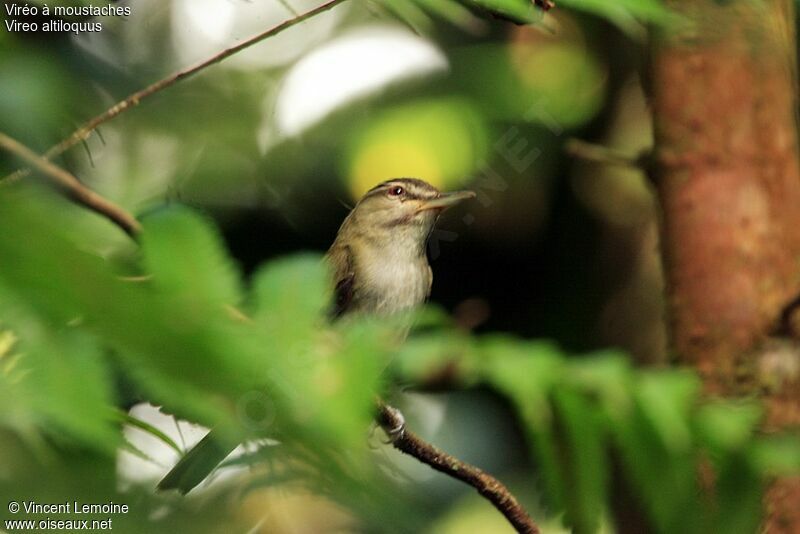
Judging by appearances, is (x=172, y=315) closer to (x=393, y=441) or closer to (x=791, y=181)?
(x=393, y=441)

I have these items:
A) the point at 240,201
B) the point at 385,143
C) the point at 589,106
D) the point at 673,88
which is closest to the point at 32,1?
the point at 240,201

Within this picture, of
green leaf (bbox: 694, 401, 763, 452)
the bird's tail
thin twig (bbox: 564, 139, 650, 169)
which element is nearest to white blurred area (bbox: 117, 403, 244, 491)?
the bird's tail

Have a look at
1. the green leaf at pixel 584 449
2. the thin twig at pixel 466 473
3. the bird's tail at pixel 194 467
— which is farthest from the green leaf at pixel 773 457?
the bird's tail at pixel 194 467

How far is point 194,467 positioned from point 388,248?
1506 mm

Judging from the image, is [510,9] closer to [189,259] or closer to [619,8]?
[619,8]

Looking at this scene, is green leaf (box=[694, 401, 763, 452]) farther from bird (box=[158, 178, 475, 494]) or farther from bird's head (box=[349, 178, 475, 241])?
bird's head (box=[349, 178, 475, 241])

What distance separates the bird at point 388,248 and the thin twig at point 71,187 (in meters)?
1.60

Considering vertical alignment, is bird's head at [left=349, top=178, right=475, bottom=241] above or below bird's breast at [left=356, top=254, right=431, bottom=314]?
above

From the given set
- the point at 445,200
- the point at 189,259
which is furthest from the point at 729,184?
the point at 189,259

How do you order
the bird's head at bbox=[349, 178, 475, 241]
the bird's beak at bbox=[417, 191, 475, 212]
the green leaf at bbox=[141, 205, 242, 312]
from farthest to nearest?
the bird's head at bbox=[349, 178, 475, 241]
the bird's beak at bbox=[417, 191, 475, 212]
the green leaf at bbox=[141, 205, 242, 312]

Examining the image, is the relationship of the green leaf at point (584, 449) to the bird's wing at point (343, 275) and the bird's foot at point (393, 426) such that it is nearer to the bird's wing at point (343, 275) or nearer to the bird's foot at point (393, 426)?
the bird's foot at point (393, 426)

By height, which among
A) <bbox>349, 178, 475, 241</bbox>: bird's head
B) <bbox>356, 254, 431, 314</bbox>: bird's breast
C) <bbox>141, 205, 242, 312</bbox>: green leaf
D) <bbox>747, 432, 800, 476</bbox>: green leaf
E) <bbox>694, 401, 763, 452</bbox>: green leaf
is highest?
<bbox>141, 205, 242, 312</bbox>: green leaf

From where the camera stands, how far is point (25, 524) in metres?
0.99

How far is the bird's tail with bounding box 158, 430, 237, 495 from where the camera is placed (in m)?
1.24
